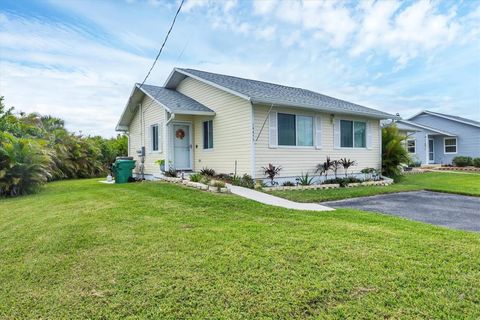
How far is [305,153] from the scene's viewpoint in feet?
39.3

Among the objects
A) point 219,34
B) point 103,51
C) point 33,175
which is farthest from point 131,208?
point 103,51

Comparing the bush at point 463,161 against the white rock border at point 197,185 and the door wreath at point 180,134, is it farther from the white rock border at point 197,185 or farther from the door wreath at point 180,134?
the white rock border at point 197,185

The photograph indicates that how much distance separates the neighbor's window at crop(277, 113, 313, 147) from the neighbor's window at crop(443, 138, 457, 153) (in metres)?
20.7

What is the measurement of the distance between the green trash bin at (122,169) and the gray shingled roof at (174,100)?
310cm

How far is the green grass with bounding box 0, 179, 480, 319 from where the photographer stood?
9.17 feet

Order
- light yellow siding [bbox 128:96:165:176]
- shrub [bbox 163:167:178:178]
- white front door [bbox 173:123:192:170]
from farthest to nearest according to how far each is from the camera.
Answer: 1. light yellow siding [bbox 128:96:165:176]
2. white front door [bbox 173:123:192:170]
3. shrub [bbox 163:167:178:178]

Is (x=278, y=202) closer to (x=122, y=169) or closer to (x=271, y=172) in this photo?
(x=271, y=172)

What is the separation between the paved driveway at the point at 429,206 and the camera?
6.40 meters

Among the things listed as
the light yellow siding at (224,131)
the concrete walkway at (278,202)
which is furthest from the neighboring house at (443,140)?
the concrete walkway at (278,202)

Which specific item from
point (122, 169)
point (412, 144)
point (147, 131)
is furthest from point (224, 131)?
point (412, 144)

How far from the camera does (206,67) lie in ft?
52.6

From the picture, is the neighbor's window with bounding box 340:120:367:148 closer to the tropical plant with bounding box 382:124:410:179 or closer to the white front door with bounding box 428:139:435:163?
the tropical plant with bounding box 382:124:410:179

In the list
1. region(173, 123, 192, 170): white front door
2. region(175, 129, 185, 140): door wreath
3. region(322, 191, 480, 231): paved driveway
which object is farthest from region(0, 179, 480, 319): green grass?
region(175, 129, 185, 140): door wreath

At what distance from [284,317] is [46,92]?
18250 millimetres
